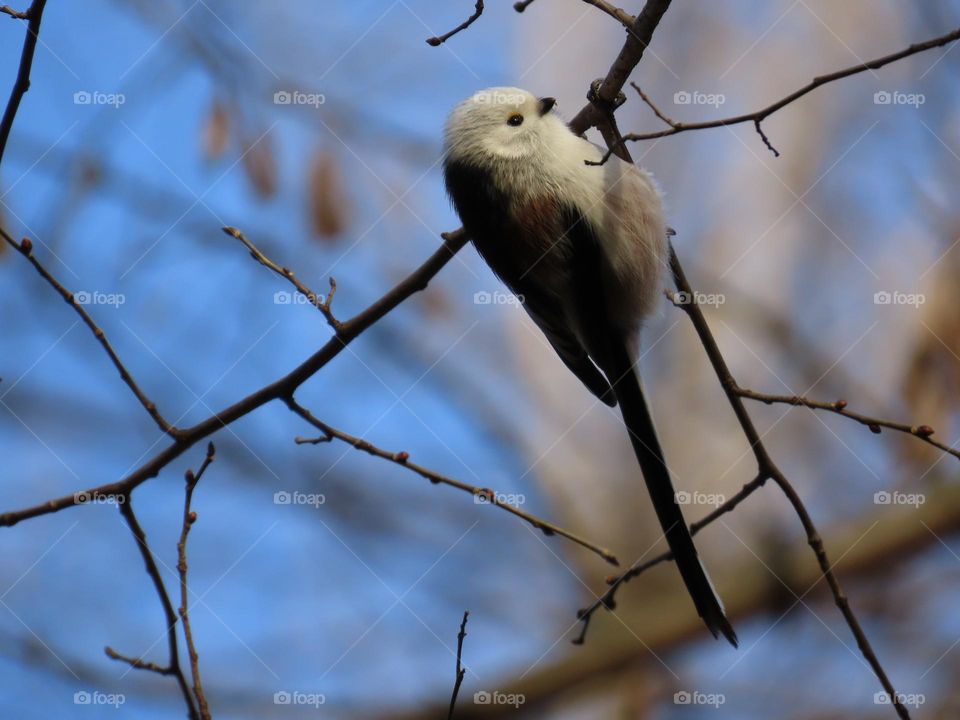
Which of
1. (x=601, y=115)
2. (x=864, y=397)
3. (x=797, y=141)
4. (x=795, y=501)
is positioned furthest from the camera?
(x=797, y=141)

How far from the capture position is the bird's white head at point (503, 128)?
3.08 metres

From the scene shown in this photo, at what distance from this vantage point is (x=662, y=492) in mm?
2941

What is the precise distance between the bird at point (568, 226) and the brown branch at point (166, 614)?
53.3 inches

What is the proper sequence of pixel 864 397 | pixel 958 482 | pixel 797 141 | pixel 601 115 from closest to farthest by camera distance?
pixel 601 115, pixel 958 482, pixel 864 397, pixel 797 141

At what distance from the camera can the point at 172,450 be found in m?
2.53

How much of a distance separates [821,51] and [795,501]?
5920 millimetres

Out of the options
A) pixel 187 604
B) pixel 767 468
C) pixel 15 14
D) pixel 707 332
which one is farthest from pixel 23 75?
pixel 767 468

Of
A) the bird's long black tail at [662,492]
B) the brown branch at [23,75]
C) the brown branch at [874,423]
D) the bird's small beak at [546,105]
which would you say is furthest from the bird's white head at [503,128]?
the brown branch at [23,75]

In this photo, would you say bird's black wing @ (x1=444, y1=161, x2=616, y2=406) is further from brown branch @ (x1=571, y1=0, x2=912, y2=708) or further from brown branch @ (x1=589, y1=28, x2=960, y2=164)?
brown branch @ (x1=589, y1=28, x2=960, y2=164)

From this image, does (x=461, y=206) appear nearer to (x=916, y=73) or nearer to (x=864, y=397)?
(x=864, y=397)

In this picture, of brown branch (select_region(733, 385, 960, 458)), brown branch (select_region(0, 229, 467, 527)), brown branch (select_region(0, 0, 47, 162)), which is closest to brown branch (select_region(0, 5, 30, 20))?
brown branch (select_region(0, 0, 47, 162))

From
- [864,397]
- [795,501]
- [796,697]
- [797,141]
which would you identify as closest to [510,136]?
[795,501]

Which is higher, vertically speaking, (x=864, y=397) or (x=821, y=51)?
(x=821, y=51)

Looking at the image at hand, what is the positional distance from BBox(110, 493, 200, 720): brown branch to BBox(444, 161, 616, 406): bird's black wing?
135 centimetres
